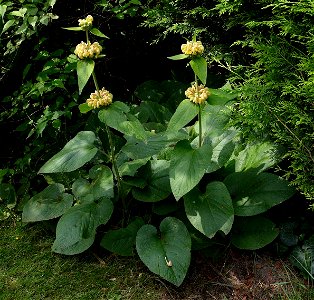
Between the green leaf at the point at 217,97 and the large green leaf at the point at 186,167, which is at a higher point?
the green leaf at the point at 217,97

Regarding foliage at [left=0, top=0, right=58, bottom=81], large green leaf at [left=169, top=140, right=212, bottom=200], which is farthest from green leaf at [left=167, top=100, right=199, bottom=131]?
foliage at [left=0, top=0, right=58, bottom=81]

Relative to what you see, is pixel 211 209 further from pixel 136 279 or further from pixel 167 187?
pixel 136 279

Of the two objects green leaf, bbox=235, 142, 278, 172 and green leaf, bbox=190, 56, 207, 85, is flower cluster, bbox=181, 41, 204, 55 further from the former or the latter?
green leaf, bbox=235, 142, 278, 172

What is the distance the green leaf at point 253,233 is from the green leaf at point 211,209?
32 centimetres

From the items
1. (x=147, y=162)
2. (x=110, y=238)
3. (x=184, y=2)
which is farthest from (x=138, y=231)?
(x=184, y=2)

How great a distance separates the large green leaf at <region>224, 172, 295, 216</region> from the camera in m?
3.09

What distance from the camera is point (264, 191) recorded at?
3.15 metres

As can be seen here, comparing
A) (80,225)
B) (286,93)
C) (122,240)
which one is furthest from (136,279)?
(286,93)

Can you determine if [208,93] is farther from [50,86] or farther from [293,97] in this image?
[50,86]

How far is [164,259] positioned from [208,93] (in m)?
0.98

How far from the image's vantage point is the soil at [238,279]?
3.06m

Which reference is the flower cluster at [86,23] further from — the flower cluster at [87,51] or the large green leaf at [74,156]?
the large green leaf at [74,156]

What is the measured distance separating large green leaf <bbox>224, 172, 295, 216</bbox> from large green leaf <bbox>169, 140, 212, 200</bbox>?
1.30 feet

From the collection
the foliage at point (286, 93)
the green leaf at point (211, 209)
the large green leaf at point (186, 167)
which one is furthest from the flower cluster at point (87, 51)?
the green leaf at point (211, 209)
